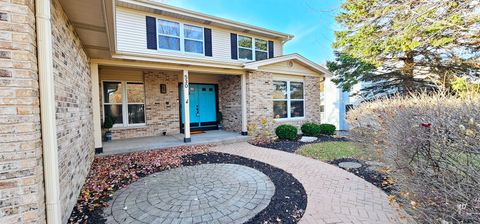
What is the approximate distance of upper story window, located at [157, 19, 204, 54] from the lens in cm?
826

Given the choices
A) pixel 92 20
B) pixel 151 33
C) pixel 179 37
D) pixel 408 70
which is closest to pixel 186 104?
pixel 179 37

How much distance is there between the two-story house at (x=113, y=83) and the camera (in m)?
1.80

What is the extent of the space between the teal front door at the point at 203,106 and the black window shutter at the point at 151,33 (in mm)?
2637

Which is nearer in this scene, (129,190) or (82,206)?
(82,206)

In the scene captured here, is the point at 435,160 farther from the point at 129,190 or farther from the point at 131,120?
the point at 131,120

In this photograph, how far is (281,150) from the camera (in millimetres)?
7121

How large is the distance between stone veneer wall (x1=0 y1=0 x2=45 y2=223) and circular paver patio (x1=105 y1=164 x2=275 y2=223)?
129 centimetres

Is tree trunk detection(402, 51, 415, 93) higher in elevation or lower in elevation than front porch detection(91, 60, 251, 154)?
higher

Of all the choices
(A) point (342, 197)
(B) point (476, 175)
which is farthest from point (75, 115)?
(B) point (476, 175)

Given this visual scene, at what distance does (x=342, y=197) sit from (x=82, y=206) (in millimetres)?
4262

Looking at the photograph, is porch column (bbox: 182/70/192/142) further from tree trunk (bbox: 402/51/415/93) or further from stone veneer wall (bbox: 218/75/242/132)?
tree trunk (bbox: 402/51/415/93)

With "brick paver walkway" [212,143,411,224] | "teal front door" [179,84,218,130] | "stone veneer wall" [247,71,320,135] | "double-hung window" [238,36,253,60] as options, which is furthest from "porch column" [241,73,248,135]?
"brick paver walkway" [212,143,411,224]

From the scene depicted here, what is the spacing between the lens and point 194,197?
3486mm

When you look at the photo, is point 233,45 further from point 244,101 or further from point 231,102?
point 244,101
